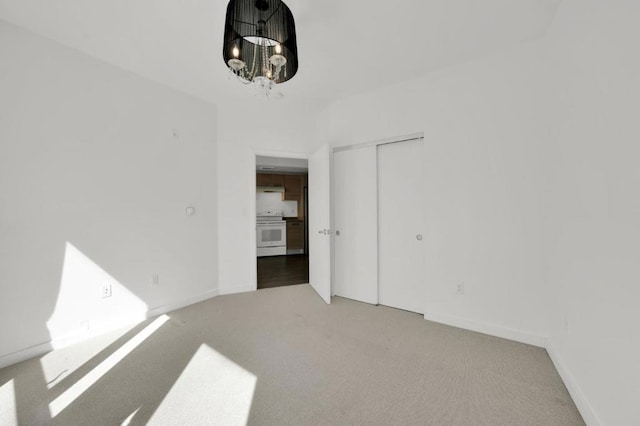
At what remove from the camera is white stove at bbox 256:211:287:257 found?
6083 millimetres

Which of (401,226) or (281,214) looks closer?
(401,226)

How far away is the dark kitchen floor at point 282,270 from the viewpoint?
4.02m

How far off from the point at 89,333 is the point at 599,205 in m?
3.96

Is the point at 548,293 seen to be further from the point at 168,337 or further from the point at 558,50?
the point at 168,337

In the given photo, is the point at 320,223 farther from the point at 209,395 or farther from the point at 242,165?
the point at 209,395

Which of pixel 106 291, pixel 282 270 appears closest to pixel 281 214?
pixel 282 270

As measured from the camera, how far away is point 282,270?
4773mm

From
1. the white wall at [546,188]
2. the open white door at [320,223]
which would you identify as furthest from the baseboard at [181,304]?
the white wall at [546,188]

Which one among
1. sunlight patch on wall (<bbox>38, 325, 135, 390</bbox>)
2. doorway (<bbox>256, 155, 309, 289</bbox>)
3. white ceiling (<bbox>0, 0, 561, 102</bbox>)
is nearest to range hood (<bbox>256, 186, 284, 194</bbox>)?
doorway (<bbox>256, 155, 309, 289</bbox>)

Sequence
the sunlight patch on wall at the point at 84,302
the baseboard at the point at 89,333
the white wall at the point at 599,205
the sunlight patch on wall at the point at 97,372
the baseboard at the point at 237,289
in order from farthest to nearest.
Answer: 1. the baseboard at the point at 237,289
2. the sunlight patch on wall at the point at 84,302
3. the baseboard at the point at 89,333
4. the sunlight patch on wall at the point at 97,372
5. the white wall at the point at 599,205

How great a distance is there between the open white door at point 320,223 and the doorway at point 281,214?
1808 millimetres

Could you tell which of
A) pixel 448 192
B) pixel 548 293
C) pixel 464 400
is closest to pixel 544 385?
pixel 464 400

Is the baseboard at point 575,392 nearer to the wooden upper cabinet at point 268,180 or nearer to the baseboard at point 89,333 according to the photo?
the baseboard at point 89,333

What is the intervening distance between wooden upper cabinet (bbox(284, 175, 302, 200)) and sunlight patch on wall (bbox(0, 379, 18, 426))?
5.32 metres
